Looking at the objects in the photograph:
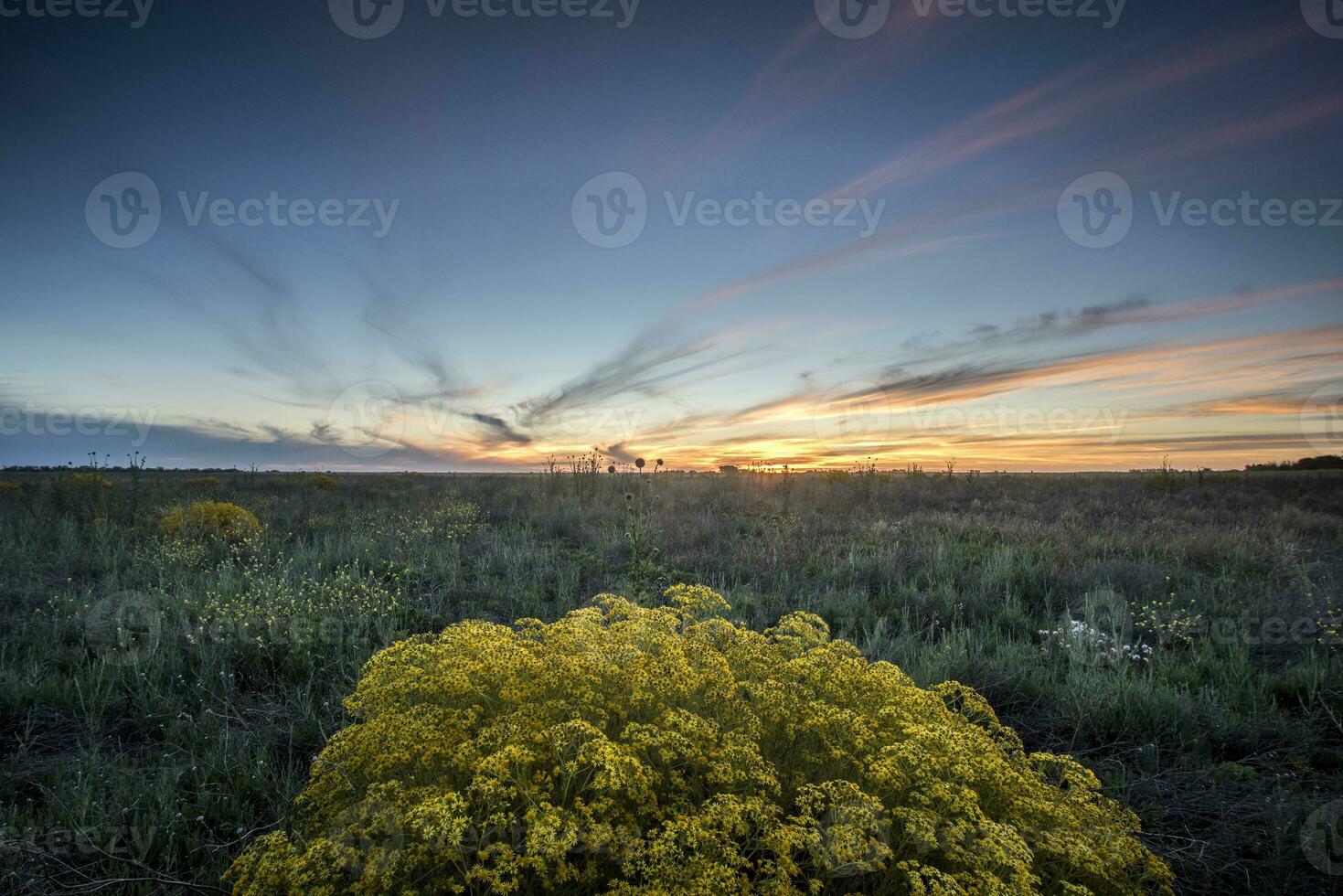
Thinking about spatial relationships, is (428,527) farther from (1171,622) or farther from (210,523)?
(1171,622)

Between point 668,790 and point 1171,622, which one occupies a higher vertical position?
point 668,790

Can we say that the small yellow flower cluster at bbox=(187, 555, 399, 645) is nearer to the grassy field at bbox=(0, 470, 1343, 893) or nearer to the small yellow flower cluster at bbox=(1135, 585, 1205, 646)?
the grassy field at bbox=(0, 470, 1343, 893)

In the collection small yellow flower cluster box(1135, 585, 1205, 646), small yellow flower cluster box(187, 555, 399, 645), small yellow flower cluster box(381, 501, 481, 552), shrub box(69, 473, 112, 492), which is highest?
shrub box(69, 473, 112, 492)

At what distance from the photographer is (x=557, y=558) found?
8039 millimetres

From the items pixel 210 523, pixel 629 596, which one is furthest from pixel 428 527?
pixel 629 596

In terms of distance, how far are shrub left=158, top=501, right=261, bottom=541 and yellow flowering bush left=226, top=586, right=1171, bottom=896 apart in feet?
27.2

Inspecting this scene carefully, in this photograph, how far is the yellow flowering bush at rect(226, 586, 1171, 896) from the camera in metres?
→ 1.63

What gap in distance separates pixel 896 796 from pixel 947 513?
11.9m

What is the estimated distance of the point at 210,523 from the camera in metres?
8.92

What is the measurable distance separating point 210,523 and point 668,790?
392 inches

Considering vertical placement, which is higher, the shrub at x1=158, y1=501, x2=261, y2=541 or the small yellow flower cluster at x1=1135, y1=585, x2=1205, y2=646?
the shrub at x1=158, y1=501, x2=261, y2=541

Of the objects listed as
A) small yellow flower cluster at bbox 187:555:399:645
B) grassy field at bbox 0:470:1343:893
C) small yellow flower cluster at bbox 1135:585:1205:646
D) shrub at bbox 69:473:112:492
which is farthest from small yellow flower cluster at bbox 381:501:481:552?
small yellow flower cluster at bbox 1135:585:1205:646

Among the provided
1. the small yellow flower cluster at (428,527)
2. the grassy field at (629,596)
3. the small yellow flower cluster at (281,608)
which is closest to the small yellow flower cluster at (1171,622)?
the grassy field at (629,596)

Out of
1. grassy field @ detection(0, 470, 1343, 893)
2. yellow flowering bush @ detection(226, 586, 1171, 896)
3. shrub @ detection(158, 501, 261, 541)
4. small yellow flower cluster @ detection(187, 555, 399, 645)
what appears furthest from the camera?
shrub @ detection(158, 501, 261, 541)
